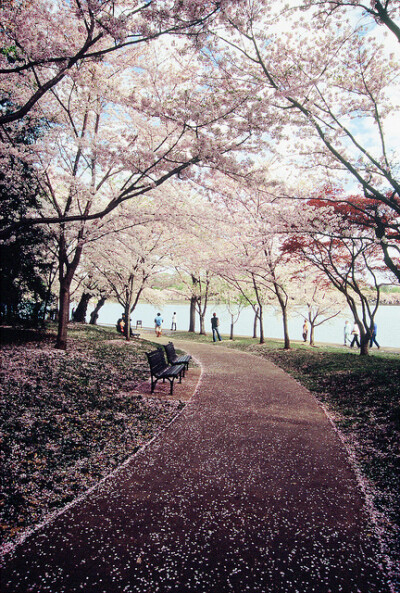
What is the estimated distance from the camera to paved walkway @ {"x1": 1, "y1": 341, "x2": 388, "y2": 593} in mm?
2436

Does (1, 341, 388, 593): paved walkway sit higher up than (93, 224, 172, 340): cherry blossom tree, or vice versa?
(93, 224, 172, 340): cherry blossom tree

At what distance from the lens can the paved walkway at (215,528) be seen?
2436 millimetres

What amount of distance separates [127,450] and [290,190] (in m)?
9.94

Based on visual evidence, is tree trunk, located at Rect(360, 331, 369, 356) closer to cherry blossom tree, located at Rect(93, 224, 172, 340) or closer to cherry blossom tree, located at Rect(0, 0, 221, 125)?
cherry blossom tree, located at Rect(93, 224, 172, 340)

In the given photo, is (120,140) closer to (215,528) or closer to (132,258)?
(132,258)

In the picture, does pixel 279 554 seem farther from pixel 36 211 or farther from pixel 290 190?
pixel 36 211

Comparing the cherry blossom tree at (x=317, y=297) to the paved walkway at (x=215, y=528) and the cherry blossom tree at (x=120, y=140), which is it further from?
the paved walkway at (x=215, y=528)

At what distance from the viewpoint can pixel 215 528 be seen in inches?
120

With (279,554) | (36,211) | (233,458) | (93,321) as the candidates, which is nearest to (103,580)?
(279,554)

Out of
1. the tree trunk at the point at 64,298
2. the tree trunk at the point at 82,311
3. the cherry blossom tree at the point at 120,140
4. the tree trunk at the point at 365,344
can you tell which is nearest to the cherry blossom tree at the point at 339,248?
the tree trunk at the point at 365,344

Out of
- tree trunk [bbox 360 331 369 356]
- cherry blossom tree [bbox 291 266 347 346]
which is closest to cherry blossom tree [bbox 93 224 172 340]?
tree trunk [bbox 360 331 369 356]

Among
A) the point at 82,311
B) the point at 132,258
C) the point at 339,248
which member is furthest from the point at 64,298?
the point at 82,311

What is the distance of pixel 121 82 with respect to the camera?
31.2 ft

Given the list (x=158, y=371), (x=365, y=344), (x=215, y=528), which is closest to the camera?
(x=215, y=528)
